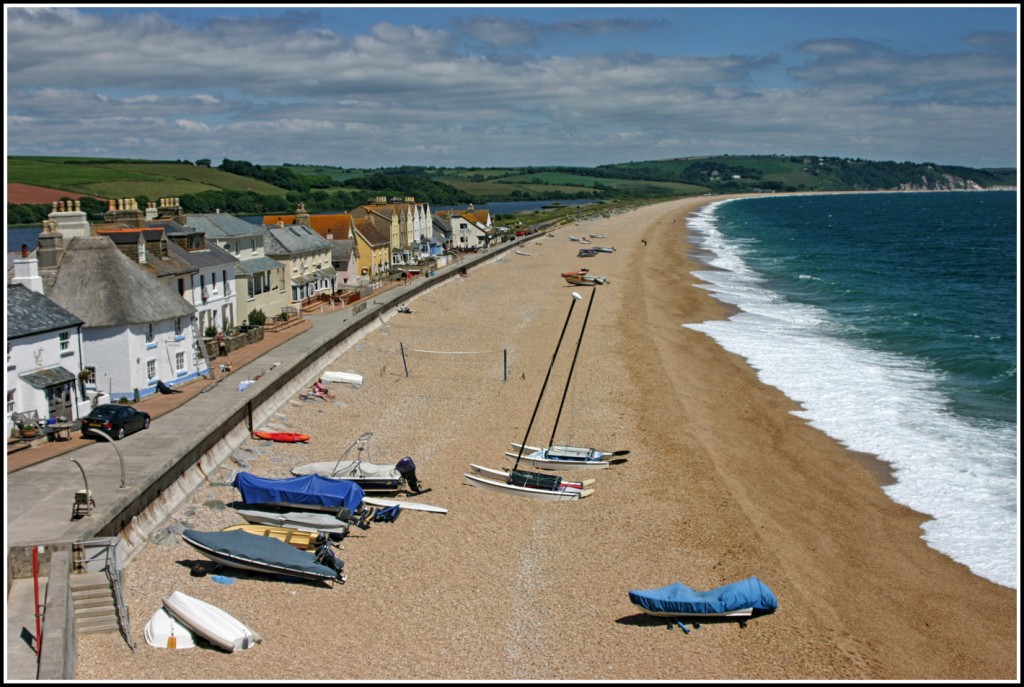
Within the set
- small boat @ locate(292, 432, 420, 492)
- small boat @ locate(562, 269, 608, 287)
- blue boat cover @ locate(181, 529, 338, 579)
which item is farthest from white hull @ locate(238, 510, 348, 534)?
small boat @ locate(562, 269, 608, 287)

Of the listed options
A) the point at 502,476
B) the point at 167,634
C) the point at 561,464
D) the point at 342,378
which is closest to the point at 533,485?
the point at 502,476

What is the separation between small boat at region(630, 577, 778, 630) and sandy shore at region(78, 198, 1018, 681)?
0.24 metres

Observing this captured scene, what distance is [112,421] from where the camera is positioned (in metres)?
23.2

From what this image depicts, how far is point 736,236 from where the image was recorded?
120 meters

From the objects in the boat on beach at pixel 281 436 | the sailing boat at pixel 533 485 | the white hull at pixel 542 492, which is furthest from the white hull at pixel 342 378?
the white hull at pixel 542 492

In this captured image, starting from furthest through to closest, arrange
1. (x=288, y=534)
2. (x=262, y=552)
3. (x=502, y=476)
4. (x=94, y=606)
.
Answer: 1. (x=502, y=476)
2. (x=288, y=534)
3. (x=262, y=552)
4. (x=94, y=606)

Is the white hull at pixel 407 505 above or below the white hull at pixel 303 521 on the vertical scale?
below

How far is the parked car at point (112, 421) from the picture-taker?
23031mm

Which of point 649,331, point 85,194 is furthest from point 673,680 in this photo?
point 85,194

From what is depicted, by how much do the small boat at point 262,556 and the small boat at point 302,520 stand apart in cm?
150

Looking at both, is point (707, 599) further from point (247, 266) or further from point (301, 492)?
point (247, 266)

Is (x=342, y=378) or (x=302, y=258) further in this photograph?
(x=302, y=258)

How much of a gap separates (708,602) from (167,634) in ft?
27.2

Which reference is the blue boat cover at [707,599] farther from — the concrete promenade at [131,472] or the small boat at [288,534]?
the concrete promenade at [131,472]
